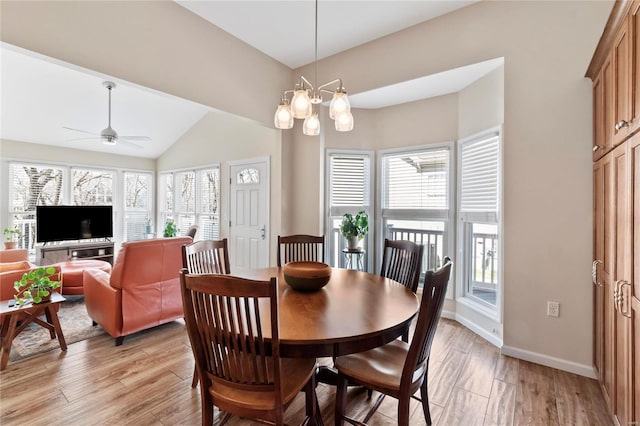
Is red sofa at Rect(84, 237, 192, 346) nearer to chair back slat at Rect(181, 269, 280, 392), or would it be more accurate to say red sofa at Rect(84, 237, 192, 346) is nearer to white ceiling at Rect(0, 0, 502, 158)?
white ceiling at Rect(0, 0, 502, 158)

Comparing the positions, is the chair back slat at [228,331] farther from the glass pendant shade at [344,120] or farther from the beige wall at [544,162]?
the beige wall at [544,162]

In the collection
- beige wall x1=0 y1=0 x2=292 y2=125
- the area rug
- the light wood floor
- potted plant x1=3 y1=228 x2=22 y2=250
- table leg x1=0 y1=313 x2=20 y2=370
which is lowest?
the light wood floor

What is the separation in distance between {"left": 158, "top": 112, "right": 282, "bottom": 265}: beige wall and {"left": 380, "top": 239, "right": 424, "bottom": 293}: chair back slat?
6.05ft

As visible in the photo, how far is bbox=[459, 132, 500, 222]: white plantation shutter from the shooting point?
2910mm

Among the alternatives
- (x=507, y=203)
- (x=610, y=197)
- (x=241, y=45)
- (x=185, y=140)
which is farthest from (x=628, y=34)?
(x=185, y=140)

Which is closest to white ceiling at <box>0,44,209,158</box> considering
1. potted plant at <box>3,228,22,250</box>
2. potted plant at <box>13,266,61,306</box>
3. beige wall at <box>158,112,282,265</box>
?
beige wall at <box>158,112,282,265</box>

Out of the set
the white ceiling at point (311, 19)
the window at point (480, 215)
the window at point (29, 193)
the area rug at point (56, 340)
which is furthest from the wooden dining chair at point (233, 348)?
the window at point (29, 193)

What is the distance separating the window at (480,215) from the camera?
9.60 feet

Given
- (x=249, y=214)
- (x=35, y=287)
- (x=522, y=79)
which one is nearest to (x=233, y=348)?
(x=35, y=287)

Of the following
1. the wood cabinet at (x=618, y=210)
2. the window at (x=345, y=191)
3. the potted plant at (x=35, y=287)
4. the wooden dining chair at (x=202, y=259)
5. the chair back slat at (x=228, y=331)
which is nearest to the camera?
the chair back slat at (x=228, y=331)

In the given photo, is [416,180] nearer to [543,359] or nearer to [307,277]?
[543,359]

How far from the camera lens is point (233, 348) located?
4.07 ft

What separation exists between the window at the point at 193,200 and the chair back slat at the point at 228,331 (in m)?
4.28

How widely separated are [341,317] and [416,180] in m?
2.72
